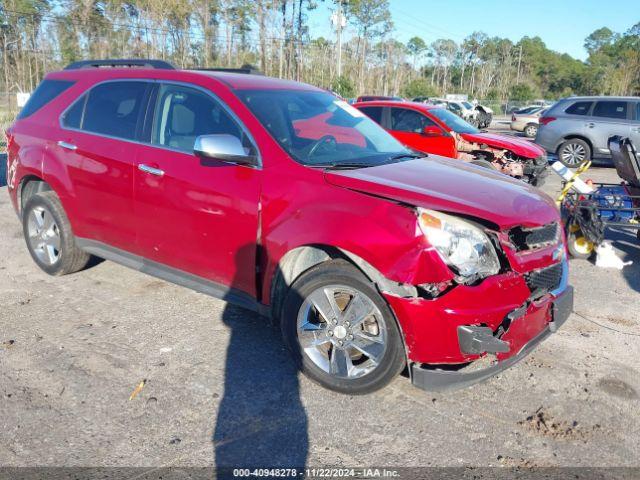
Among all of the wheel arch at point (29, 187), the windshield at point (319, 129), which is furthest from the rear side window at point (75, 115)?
the windshield at point (319, 129)

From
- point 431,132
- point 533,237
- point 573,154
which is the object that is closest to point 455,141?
point 431,132

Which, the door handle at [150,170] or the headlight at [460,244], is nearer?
the headlight at [460,244]

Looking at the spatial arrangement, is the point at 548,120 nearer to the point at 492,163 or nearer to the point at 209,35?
the point at 492,163

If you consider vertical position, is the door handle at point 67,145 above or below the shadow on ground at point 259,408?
above

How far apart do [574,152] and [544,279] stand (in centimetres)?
1255

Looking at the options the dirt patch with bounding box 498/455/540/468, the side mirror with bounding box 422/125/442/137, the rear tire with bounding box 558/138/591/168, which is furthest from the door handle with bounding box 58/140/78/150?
the rear tire with bounding box 558/138/591/168

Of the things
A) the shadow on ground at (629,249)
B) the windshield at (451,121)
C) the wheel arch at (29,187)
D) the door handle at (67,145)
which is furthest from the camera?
the windshield at (451,121)

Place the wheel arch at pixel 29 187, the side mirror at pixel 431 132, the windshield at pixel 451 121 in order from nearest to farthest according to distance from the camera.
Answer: the wheel arch at pixel 29 187
the side mirror at pixel 431 132
the windshield at pixel 451 121

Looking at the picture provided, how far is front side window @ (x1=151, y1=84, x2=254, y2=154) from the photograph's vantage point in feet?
12.9

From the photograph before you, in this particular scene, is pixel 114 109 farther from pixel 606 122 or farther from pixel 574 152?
pixel 606 122

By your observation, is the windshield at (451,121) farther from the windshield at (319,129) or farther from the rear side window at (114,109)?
the rear side window at (114,109)

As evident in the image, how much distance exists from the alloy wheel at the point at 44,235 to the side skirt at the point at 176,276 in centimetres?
37

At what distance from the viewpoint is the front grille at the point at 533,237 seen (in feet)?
10.5

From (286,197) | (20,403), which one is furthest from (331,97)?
(20,403)
